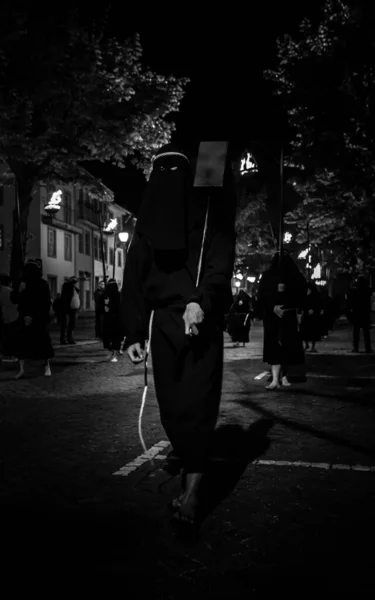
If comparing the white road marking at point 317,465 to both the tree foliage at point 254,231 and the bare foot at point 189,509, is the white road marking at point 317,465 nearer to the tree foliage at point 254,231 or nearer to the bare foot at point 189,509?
the bare foot at point 189,509

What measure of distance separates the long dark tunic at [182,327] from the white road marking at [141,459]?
4.08 ft

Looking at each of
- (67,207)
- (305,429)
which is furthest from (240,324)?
(67,207)

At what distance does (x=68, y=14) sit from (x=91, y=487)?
1979 cm

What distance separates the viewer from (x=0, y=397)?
907 cm

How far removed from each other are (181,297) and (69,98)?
18.8 metres

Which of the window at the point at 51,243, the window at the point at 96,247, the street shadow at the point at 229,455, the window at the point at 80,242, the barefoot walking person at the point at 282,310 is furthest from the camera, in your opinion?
the window at the point at 96,247

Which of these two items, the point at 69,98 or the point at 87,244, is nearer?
the point at 69,98

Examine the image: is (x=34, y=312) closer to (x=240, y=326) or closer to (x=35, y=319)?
(x=35, y=319)

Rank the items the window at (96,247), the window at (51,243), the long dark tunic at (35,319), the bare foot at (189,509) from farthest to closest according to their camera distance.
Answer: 1. the window at (96,247)
2. the window at (51,243)
3. the long dark tunic at (35,319)
4. the bare foot at (189,509)

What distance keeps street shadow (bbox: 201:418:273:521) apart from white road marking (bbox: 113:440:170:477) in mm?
445

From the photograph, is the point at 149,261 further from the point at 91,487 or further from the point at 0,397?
the point at 0,397

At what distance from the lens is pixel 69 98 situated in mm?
21078

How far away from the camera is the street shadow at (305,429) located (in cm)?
575

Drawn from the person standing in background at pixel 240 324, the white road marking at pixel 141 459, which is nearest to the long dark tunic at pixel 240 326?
the person standing in background at pixel 240 324
